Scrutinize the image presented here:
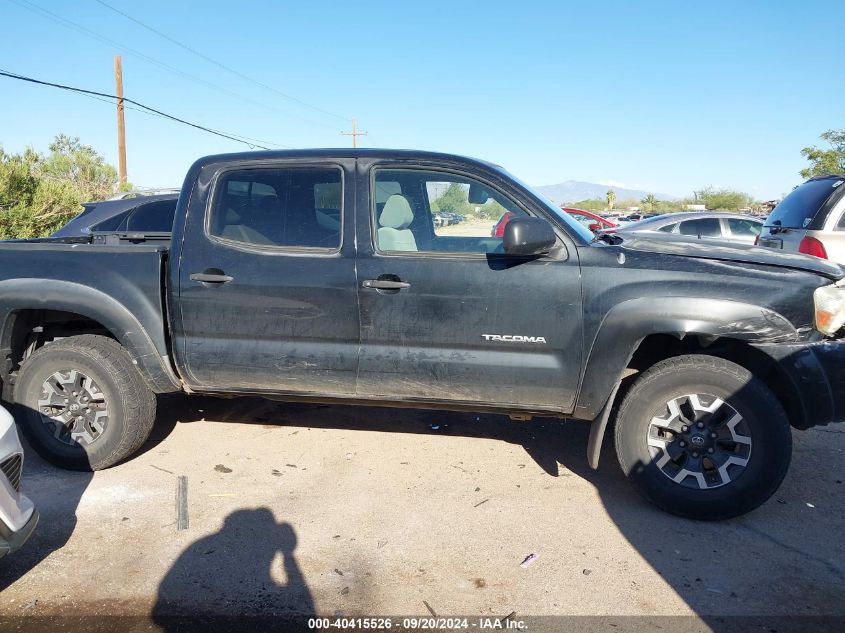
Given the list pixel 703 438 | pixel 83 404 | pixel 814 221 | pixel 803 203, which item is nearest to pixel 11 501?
pixel 83 404

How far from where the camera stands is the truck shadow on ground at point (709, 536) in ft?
9.82

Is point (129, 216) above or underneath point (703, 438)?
above

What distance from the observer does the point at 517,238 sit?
3.52 metres

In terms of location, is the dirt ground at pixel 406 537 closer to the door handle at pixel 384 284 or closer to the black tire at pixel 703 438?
the black tire at pixel 703 438

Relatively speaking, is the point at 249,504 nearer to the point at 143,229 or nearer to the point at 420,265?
the point at 420,265

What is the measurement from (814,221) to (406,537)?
5239mm

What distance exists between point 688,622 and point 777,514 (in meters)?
1.37

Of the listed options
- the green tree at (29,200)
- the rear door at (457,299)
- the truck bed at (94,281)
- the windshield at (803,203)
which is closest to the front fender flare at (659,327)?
the rear door at (457,299)

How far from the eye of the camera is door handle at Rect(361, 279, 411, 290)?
379cm

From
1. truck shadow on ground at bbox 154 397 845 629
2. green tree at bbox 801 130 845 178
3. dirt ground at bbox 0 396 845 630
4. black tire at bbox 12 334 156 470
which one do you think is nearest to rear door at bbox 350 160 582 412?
dirt ground at bbox 0 396 845 630

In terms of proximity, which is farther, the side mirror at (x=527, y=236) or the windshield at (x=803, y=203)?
the windshield at (x=803, y=203)

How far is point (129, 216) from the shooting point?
25.8 feet

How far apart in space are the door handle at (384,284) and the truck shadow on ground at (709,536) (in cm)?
148

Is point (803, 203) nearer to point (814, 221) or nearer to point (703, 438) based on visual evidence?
point (814, 221)
